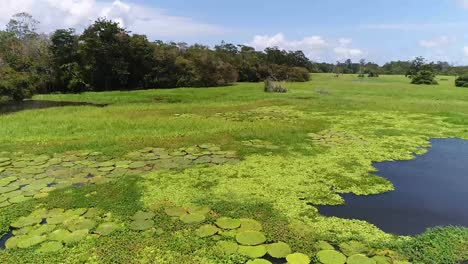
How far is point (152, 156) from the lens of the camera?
8.64m

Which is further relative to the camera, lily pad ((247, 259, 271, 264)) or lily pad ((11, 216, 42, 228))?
lily pad ((11, 216, 42, 228))

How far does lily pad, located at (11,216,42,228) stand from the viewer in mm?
5125

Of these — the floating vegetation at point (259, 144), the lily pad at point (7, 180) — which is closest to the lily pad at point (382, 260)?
the floating vegetation at point (259, 144)

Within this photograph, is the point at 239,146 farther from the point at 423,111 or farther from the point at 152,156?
the point at 423,111

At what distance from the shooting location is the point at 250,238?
15.4 feet

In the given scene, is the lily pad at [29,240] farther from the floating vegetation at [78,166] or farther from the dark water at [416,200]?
the dark water at [416,200]

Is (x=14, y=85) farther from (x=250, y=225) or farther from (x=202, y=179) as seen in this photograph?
(x=250, y=225)

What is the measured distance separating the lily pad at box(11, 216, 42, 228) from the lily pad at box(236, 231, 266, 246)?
307 cm

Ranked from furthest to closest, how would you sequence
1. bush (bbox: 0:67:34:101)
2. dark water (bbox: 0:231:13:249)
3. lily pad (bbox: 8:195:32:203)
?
bush (bbox: 0:67:34:101), lily pad (bbox: 8:195:32:203), dark water (bbox: 0:231:13:249)

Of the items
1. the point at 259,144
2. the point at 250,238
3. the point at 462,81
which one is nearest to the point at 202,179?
the point at 250,238

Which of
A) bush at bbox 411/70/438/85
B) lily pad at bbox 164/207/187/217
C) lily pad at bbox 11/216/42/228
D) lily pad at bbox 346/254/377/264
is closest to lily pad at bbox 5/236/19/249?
lily pad at bbox 11/216/42/228

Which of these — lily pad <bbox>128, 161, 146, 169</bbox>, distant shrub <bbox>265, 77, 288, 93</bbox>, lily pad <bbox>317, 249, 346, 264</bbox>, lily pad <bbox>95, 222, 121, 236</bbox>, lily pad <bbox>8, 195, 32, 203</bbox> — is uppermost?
distant shrub <bbox>265, 77, 288, 93</bbox>

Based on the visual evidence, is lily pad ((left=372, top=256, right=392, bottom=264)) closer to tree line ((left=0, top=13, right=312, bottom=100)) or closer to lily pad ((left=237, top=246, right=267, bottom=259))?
lily pad ((left=237, top=246, right=267, bottom=259))

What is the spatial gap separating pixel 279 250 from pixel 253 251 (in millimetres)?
335
